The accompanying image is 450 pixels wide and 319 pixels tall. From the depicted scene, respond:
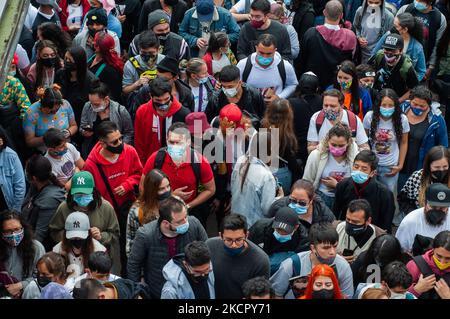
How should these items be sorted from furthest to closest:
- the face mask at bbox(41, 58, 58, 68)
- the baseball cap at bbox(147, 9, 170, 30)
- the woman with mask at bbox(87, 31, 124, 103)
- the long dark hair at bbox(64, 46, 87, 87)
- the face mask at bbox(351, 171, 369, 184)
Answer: the baseball cap at bbox(147, 9, 170, 30) < the woman with mask at bbox(87, 31, 124, 103) < the face mask at bbox(41, 58, 58, 68) < the long dark hair at bbox(64, 46, 87, 87) < the face mask at bbox(351, 171, 369, 184)

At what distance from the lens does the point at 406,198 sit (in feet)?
38.1

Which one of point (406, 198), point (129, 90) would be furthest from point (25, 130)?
point (406, 198)

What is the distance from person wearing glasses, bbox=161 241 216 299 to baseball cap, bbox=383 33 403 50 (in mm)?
4534

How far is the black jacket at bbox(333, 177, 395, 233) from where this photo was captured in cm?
1099

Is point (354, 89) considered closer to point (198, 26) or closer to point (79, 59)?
point (198, 26)

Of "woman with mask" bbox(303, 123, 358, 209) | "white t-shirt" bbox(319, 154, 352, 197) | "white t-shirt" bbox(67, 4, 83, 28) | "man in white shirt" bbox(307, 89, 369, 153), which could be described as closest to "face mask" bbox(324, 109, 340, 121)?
"man in white shirt" bbox(307, 89, 369, 153)

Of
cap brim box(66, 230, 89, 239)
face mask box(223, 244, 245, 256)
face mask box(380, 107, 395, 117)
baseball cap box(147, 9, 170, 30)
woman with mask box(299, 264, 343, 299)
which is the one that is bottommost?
cap brim box(66, 230, 89, 239)

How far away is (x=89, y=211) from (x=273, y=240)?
177cm

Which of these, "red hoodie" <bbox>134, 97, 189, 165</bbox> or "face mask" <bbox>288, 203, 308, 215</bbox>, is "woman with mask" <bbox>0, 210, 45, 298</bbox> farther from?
"face mask" <bbox>288, 203, 308, 215</bbox>

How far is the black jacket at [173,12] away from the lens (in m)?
14.3

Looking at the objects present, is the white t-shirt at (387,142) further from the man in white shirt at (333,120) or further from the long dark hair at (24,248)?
the long dark hair at (24,248)

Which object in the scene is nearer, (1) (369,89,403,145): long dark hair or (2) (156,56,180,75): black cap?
(1) (369,89,403,145): long dark hair

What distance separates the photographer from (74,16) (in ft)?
47.7

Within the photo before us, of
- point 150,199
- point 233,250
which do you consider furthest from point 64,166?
point 233,250
